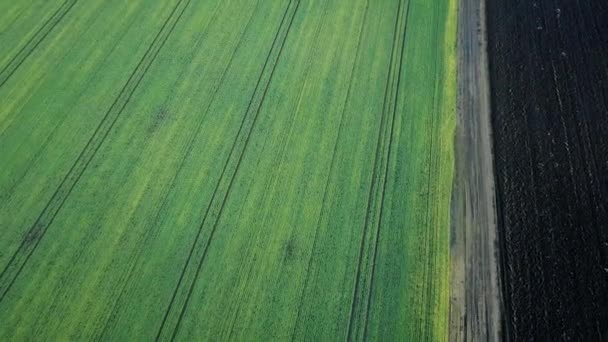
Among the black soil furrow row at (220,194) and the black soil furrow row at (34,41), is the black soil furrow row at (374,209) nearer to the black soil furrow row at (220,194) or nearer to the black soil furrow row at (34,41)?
the black soil furrow row at (220,194)

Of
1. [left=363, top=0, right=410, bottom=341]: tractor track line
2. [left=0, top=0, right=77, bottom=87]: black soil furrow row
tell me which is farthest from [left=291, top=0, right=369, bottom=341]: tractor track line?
[left=0, top=0, right=77, bottom=87]: black soil furrow row

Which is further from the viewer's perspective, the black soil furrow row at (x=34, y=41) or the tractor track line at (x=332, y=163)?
the black soil furrow row at (x=34, y=41)

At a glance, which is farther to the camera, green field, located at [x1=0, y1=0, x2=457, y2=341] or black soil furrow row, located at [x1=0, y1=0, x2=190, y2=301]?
black soil furrow row, located at [x1=0, y1=0, x2=190, y2=301]

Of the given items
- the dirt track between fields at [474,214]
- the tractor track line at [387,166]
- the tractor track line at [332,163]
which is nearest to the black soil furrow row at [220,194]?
the tractor track line at [332,163]

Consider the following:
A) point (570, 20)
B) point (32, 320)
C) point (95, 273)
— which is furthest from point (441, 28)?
point (32, 320)

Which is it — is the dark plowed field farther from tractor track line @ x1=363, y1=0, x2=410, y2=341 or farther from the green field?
tractor track line @ x1=363, y1=0, x2=410, y2=341

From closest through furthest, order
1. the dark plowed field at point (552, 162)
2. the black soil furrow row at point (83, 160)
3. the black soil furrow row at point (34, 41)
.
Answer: the dark plowed field at point (552, 162) → the black soil furrow row at point (83, 160) → the black soil furrow row at point (34, 41)

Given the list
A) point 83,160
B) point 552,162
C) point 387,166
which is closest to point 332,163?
point 387,166
